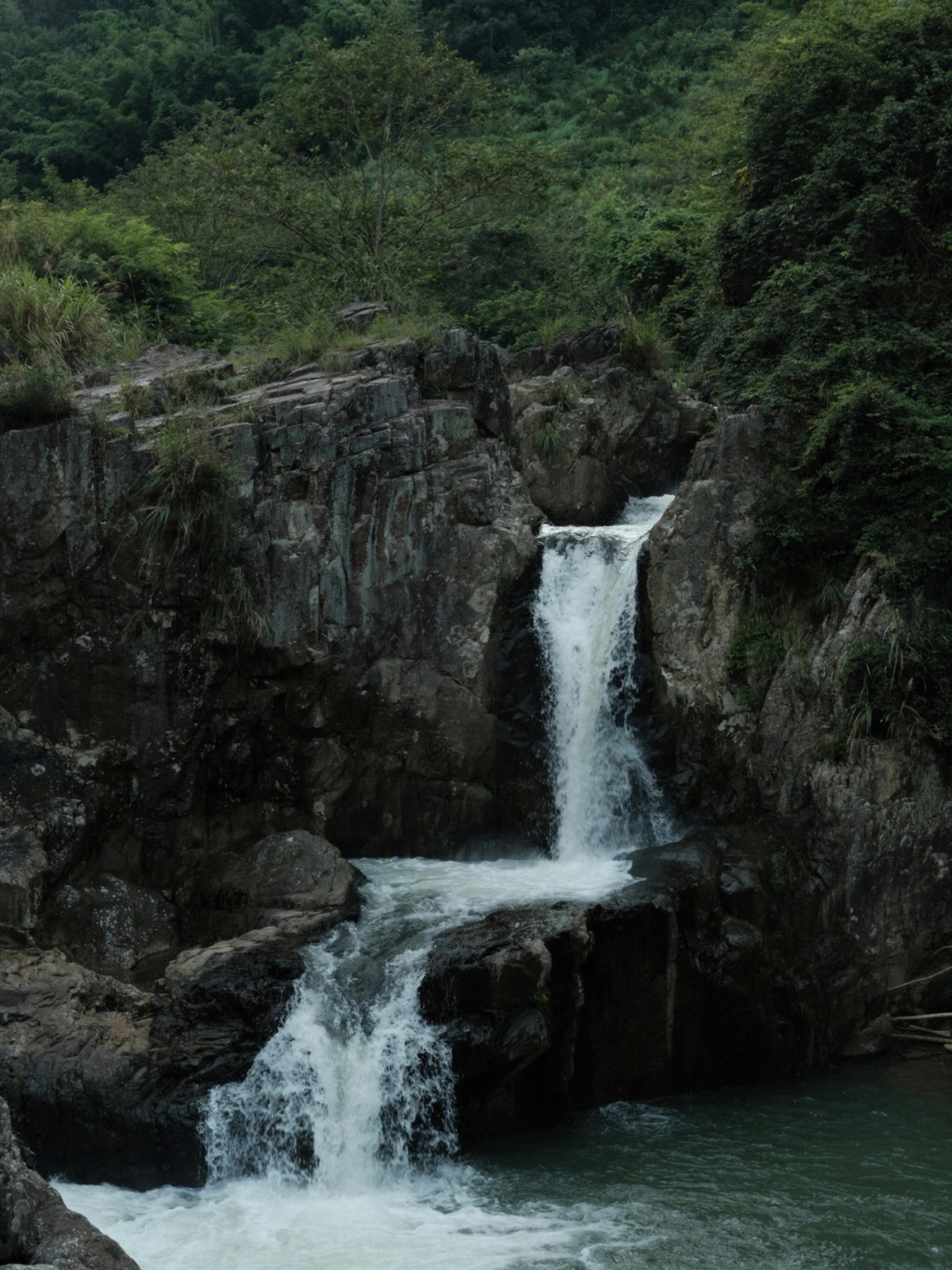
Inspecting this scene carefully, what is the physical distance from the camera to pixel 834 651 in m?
12.4

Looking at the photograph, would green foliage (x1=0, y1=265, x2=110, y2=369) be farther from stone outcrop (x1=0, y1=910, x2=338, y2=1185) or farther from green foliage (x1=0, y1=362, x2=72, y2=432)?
stone outcrop (x1=0, y1=910, x2=338, y2=1185)

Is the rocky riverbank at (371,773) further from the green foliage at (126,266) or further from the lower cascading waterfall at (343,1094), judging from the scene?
the green foliage at (126,266)

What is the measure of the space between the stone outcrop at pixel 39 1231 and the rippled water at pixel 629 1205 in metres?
2.29

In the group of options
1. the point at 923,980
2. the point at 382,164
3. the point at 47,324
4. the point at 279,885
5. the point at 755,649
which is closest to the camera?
the point at 923,980

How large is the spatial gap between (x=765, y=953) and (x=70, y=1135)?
5990 millimetres

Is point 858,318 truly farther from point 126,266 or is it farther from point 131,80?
point 131,80

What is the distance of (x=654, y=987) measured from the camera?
10953 mm

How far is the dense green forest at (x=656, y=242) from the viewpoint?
42.5 feet

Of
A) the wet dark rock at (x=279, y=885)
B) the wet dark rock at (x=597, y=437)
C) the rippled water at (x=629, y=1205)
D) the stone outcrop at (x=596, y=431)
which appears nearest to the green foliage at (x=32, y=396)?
the wet dark rock at (x=279, y=885)

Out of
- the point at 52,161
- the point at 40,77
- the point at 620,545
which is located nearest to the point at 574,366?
the point at 620,545

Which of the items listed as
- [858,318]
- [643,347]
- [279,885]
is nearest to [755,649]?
[858,318]

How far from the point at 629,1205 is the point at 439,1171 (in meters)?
1.52

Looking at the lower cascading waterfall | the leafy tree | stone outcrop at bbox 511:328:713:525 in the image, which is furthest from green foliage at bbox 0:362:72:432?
the leafy tree

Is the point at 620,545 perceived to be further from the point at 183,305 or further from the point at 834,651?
the point at 183,305
